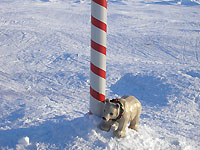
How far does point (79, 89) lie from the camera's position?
5.91 metres

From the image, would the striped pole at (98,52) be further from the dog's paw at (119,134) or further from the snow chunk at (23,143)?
the snow chunk at (23,143)

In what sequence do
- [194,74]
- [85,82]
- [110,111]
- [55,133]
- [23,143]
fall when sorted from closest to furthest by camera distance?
1. [110,111]
2. [23,143]
3. [55,133]
4. [85,82]
5. [194,74]

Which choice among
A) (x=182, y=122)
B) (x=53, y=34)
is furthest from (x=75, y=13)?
(x=182, y=122)

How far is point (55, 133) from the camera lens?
337cm

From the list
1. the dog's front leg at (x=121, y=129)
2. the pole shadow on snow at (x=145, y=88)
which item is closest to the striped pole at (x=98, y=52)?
the dog's front leg at (x=121, y=129)

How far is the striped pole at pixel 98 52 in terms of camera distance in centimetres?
304

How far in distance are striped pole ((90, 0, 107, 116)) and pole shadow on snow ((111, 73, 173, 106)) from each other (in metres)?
2.20

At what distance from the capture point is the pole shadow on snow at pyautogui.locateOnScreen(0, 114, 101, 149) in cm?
321

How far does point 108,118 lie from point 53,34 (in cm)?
821

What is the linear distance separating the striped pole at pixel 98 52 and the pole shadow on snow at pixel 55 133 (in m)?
0.23

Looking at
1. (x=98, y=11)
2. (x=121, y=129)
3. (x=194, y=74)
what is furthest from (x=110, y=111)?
(x=194, y=74)

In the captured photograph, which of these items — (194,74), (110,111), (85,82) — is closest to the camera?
(110,111)

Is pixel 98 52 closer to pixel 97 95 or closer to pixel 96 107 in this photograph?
pixel 97 95

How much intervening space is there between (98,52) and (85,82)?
10.2 ft
